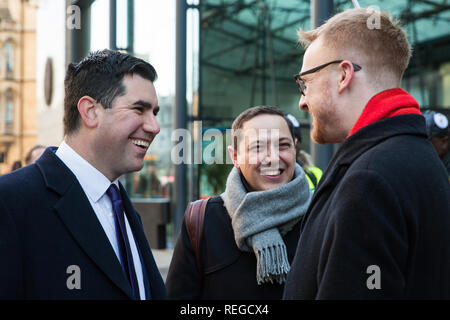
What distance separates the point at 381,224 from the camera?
144cm

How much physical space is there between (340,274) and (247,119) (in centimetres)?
137

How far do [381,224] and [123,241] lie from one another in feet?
2.99

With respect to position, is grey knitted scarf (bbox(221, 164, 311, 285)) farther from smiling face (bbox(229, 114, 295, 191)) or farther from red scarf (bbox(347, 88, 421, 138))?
red scarf (bbox(347, 88, 421, 138))

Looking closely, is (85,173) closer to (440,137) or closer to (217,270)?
(217,270)

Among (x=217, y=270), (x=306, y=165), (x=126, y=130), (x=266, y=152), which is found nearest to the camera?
(x=126, y=130)

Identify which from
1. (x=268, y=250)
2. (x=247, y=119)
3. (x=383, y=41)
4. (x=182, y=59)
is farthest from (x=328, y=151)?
(x=182, y=59)

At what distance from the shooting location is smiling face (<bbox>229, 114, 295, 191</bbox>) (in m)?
2.64

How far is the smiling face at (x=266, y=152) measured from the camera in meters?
2.64

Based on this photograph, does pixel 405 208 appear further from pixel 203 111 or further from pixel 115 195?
pixel 203 111

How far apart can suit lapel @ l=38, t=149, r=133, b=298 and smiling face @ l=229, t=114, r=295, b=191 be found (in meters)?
1.03

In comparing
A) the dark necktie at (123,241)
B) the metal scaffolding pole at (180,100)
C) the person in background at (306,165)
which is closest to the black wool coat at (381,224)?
the dark necktie at (123,241)

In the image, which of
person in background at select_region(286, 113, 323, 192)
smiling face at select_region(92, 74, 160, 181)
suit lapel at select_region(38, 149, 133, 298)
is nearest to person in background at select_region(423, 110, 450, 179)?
person in background at select_region(286, 113, 323, 192)

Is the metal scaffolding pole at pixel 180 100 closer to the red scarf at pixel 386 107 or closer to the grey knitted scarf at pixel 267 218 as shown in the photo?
the grey knitted scarf at pixel 267 218

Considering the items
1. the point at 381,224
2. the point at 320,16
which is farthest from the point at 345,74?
the point at 320,16
